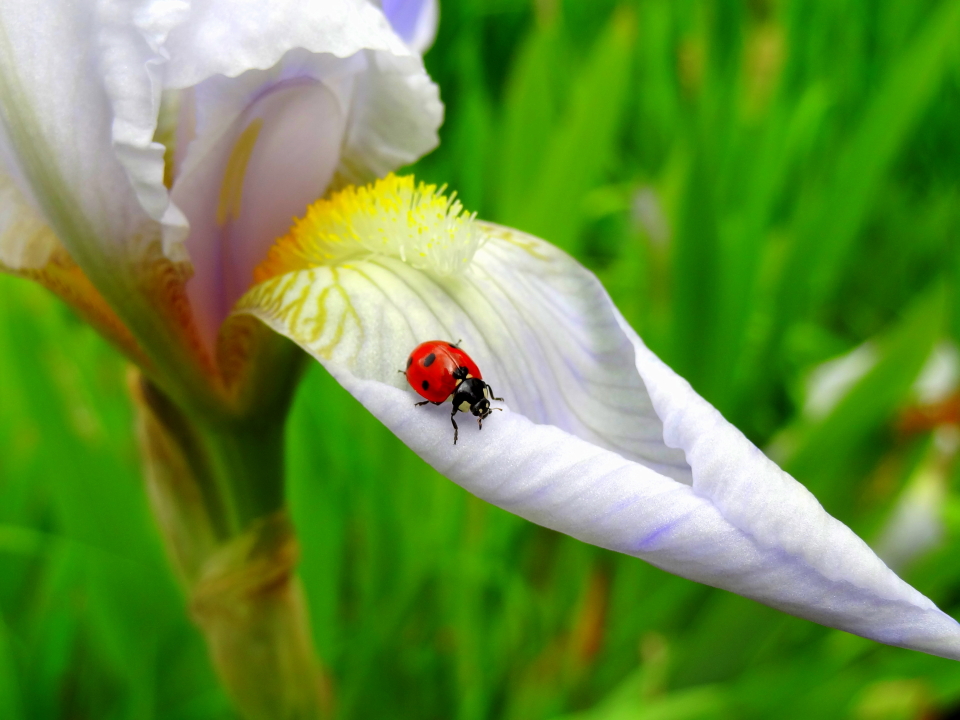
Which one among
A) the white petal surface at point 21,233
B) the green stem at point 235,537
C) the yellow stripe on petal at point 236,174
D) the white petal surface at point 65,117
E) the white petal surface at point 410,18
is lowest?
the green stem at point 235,537

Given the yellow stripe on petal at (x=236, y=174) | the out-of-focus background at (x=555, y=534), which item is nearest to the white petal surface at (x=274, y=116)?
the yellow stripe on petal at (x=236, y=174)

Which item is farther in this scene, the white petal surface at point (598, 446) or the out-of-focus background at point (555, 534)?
the out-of-focus background at point (555, 534)

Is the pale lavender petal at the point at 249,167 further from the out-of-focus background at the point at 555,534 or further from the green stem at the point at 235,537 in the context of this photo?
the out-of-focus background at the point at 555,534

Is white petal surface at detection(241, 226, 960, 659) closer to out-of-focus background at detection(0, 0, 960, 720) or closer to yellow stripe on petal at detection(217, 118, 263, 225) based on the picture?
yellow stripe on petal at detection(217, 118, 263, 225)

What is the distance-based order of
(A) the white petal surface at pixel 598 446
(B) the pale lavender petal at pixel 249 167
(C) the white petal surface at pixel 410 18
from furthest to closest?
(C) the white petal surface at pixel 410 18
(B) the pale lavender petal at pixel 249 167
(A) the white petal surface at pixel 598 446

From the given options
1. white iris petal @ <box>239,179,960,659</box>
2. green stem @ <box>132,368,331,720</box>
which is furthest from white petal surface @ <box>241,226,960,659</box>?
green stem @ <box>132,368,331,720</box>

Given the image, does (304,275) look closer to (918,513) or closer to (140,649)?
(140,649)

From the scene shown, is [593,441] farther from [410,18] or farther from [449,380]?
[410,18]

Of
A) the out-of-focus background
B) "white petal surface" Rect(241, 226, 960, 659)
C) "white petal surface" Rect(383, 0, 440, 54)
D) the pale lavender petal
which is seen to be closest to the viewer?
"white petal surface" Rect(241, 226, 960, 659)

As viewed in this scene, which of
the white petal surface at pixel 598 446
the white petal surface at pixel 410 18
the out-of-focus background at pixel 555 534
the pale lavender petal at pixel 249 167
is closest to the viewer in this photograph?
the white petal surface at pixel 598 446
